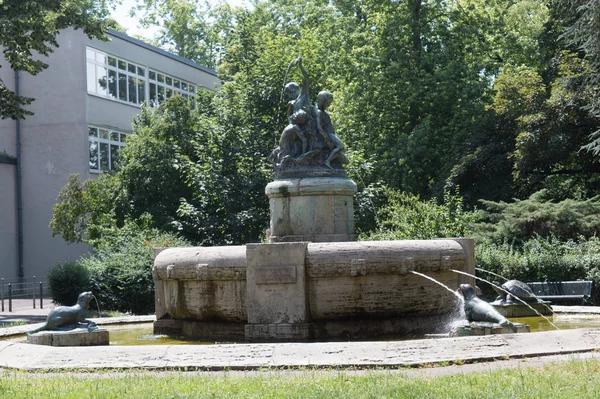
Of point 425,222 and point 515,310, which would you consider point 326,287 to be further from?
point 425,222

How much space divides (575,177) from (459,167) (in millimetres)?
4151

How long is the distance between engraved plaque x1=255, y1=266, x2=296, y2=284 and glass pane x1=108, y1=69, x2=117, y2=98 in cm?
2991

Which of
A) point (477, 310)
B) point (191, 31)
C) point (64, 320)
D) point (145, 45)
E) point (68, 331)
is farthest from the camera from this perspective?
point (191, 31)

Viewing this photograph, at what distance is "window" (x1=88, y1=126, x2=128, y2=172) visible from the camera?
38406 millimetres

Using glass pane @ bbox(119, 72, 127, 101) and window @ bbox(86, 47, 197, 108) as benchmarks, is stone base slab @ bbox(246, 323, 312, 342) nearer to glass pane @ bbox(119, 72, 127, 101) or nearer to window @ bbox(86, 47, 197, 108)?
window @ bbox(86, 47, 197, 108)

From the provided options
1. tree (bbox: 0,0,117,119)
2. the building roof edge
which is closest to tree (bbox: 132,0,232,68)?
the building roof edge

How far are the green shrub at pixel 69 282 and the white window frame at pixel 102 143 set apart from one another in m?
14.1

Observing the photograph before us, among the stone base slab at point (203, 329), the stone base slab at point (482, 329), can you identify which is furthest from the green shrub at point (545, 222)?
the stone base slab at point (482, 329)

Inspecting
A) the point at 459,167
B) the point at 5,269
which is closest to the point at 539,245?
the point at 459,167

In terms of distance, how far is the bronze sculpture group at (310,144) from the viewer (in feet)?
46.5

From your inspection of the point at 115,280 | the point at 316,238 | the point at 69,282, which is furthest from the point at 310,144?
the point at 69,282

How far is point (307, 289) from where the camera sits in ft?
37.2

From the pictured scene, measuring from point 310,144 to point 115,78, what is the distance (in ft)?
89.3

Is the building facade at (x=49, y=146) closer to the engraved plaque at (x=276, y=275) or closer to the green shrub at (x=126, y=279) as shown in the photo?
the green shrub at (x=126, y=279)
